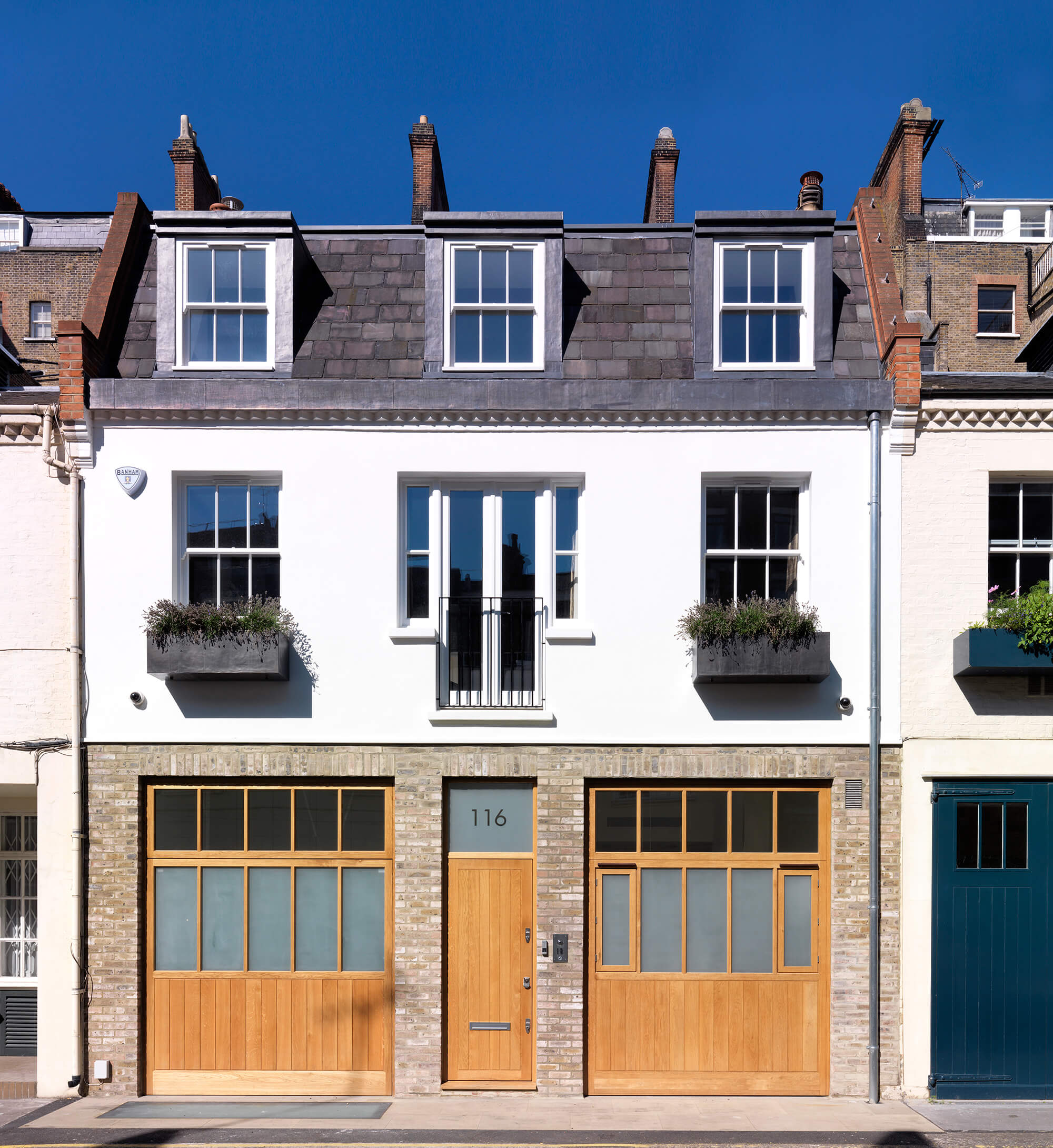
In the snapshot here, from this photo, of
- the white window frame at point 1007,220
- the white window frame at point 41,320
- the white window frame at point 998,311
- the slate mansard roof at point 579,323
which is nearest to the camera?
the slate mansard roof at point 579,323

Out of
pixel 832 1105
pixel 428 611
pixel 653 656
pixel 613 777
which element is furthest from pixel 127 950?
pixel 832 1105

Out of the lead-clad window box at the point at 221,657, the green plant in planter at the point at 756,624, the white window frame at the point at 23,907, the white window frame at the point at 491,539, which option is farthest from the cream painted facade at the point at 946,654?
the white window frame at the point at 23,907

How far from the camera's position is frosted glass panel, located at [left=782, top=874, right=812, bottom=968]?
10.2 metres

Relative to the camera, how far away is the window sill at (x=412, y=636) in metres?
10.2

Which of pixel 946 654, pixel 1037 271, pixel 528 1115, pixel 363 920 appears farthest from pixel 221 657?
pixel 1037 271

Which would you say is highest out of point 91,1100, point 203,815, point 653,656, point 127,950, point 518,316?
point 518,316

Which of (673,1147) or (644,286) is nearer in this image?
(673,1147)

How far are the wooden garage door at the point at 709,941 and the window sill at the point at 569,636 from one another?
1790 millimetres

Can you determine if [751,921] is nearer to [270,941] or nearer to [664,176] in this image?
[270,941]

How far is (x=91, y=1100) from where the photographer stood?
9.88 metres

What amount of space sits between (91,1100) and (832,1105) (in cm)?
833

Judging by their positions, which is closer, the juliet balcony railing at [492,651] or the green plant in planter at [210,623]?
the green plant in planter at [210,623]

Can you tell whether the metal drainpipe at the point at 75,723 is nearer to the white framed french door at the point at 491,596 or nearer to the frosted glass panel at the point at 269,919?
the frosted glass panel at the point at 269,919

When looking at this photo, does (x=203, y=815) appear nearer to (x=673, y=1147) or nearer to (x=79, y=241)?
(x=673, y=1147)
